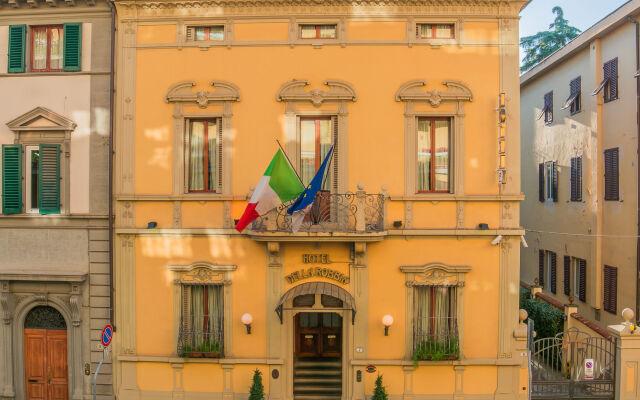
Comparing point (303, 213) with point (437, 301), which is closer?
point (303, 213)

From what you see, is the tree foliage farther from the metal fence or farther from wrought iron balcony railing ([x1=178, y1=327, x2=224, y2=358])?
wrought iron balcony railing ([x1=178, y1=327, x2=224, y2=358])

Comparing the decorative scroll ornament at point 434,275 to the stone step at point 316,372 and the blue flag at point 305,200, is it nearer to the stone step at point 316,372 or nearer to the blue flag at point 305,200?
the blue flag at point 305,200

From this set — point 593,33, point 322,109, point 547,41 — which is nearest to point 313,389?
point 322,109

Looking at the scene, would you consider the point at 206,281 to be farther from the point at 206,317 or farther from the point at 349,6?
the point at 349,6

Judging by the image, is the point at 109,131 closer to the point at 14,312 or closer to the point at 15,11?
the point at 15,11

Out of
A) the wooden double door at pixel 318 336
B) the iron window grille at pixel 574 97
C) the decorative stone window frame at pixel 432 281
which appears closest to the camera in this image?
A: the decorative stone window frame at pixel 432 281

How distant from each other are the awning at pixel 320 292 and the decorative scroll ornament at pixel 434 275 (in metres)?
1.64

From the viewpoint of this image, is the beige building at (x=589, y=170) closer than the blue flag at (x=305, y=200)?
No

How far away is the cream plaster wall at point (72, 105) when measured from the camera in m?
13.1

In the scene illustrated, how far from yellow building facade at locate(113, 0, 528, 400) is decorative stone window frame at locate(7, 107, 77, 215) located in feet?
5.29

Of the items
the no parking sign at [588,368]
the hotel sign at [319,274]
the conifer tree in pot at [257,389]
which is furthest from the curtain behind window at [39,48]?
the no parking sign at [588,368]

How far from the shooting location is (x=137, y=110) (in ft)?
42.2

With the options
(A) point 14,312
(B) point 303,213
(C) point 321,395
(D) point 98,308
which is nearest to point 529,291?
(C) point 321,395

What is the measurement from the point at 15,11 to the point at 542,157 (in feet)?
70.3
